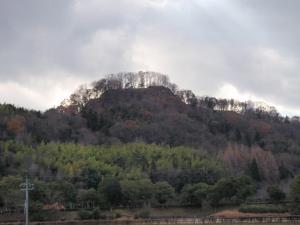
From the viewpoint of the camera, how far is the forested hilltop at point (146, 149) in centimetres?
7075

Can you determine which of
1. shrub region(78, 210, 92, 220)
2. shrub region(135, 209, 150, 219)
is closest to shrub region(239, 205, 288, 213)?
shrub region(135, 209, 150, 219)

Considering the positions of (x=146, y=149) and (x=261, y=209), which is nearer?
(x=261, y=209)

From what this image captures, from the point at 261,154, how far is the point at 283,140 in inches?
623

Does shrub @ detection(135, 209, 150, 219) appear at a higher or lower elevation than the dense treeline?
lower

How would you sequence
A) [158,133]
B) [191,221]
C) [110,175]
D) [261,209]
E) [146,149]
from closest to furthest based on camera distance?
[191,221] → [261,209] → [110,175] → [146,149] → [158,133]

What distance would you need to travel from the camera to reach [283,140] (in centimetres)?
11700

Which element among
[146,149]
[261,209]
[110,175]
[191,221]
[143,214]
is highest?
[146,149]

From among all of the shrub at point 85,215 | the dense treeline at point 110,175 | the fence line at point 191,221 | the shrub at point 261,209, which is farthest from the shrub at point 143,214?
the shrub at point 261,209

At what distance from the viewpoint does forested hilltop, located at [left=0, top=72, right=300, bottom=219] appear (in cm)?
7075

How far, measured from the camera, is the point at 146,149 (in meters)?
93.6

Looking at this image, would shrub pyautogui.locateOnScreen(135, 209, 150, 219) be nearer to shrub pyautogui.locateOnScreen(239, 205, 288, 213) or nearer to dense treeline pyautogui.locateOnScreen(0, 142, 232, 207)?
dense treeline pyautogui.locateOnScreen(0, 142, 232, 207)

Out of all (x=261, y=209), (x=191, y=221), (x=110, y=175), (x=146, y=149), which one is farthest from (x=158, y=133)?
(x=191, y=221)

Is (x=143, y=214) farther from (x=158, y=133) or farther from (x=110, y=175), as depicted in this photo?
(x=158, y=133)

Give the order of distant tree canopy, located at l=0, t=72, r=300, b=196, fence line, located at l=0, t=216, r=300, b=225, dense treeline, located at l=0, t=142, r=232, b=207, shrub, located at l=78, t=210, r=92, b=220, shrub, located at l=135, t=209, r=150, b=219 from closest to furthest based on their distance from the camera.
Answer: fence line, located at l=0, t=216, r=300, b=225 < shrub, located at l=78, t=210, r=92, b=220 < shrub, located at l=135, t=209, r=150, b=219 < dense treeline, located at l=0, t=142, r=232, b=207 < distant tree canopy, located at l=0, t=72, r=300, b=196
